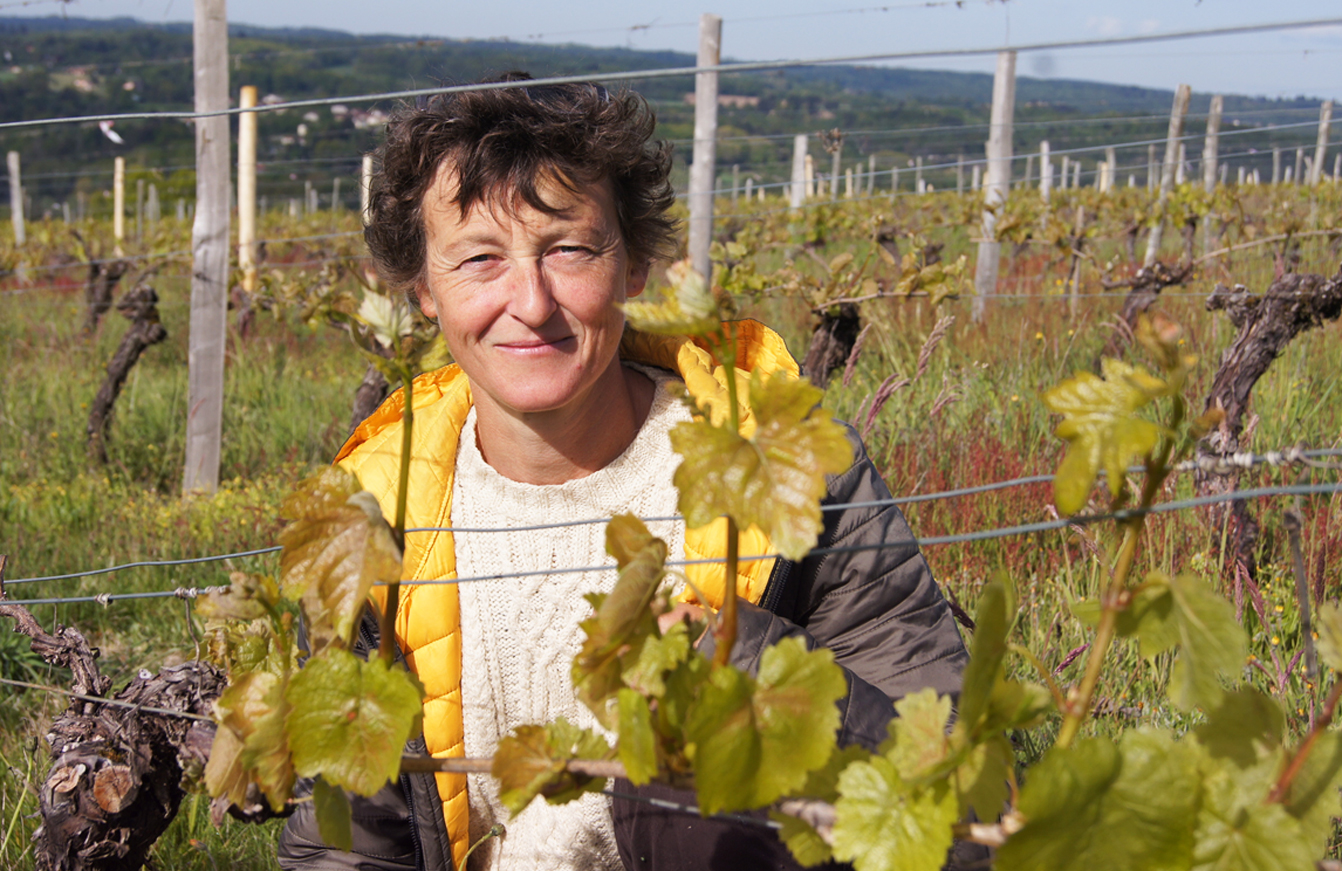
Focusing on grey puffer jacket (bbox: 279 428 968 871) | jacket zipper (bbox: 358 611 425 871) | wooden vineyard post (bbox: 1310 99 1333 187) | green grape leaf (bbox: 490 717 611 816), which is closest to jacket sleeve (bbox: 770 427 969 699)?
grey puffer jacket (bbox: 279 428 968 871)

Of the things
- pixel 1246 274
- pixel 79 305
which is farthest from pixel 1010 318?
pixel 79 305

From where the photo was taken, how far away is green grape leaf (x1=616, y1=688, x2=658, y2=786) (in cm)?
65

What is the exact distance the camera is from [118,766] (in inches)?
57.1

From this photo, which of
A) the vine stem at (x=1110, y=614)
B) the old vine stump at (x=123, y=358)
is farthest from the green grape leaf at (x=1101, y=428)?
the old vine stump at (x=123, y=358)

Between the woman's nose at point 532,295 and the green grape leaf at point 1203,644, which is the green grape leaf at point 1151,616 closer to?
the green grape leaf at point 1203,644

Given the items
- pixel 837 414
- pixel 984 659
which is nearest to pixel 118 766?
pixel 984 659

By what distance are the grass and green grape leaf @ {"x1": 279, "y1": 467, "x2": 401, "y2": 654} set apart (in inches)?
28.2

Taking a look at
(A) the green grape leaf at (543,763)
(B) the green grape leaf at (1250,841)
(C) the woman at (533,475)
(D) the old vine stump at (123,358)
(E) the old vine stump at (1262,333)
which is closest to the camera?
(B) the green grape leaf at (1250,841)

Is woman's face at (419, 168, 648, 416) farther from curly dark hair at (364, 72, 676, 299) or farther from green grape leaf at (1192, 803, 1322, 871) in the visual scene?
green grape leaf at (1192, 803, 1322, 871)

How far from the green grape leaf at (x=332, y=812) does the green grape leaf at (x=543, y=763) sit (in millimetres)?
161

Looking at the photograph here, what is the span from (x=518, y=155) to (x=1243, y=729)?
4.36 ft

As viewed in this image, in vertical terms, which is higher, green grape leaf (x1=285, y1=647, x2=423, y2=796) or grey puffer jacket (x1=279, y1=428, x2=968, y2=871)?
green grape leaf (x1=285, y1=647, x2=423, y2=796)

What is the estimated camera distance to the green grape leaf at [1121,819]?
60 cm

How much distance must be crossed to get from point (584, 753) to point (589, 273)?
3.33 feet
